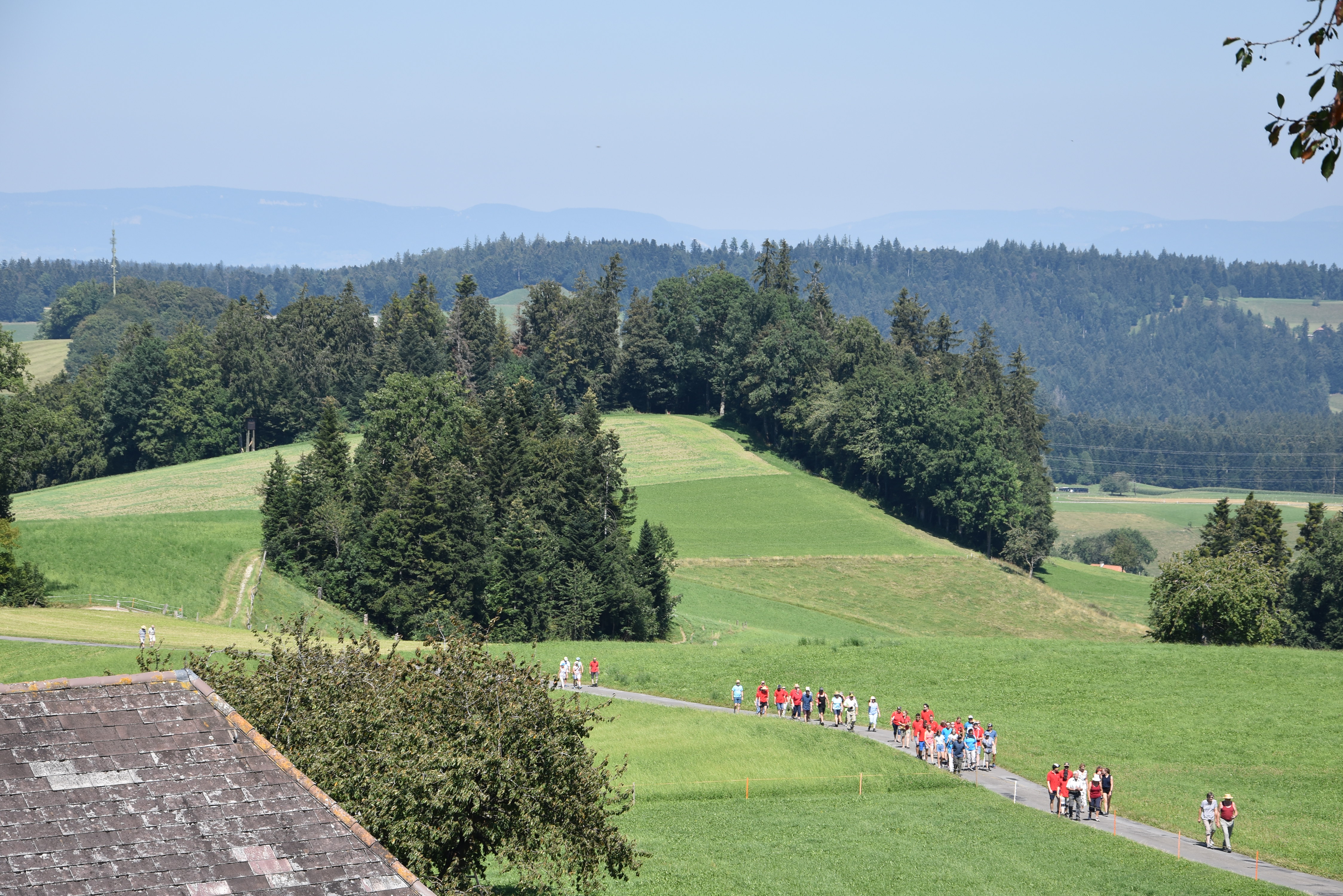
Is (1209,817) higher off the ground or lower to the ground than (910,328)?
lower

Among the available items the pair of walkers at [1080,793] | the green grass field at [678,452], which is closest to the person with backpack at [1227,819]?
the pair of walkers at [1080,793]

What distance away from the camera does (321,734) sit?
65.0 ft

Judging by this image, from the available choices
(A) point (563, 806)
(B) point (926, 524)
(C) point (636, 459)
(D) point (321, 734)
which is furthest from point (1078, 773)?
(C) point (636, 459)

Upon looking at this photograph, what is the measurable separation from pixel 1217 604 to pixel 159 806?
2324 inches

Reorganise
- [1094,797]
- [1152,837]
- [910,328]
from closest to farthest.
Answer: [1152,837]
[1094,797]
[910,328]

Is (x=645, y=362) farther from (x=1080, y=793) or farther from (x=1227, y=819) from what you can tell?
(x=1227, y=819)

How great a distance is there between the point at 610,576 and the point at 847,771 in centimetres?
3950

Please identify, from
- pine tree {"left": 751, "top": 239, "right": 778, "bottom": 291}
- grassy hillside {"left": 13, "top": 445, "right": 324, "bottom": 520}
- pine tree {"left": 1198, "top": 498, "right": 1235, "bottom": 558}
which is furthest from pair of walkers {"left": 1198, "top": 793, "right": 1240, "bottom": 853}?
pine tree {"left": 751, "top": 239, "right": 778, "bottom": 291}

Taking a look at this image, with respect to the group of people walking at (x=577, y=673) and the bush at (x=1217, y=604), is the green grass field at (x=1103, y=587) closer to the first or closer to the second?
the bush at (x=1217, y=604)

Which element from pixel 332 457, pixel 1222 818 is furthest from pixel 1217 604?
pixel 332 457

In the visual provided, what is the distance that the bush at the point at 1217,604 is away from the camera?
60344mm

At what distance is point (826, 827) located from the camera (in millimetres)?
32406

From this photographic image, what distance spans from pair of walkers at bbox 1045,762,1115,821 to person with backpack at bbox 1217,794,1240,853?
3.44 m

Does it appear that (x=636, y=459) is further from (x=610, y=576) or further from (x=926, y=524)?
(x=610, y=576)
